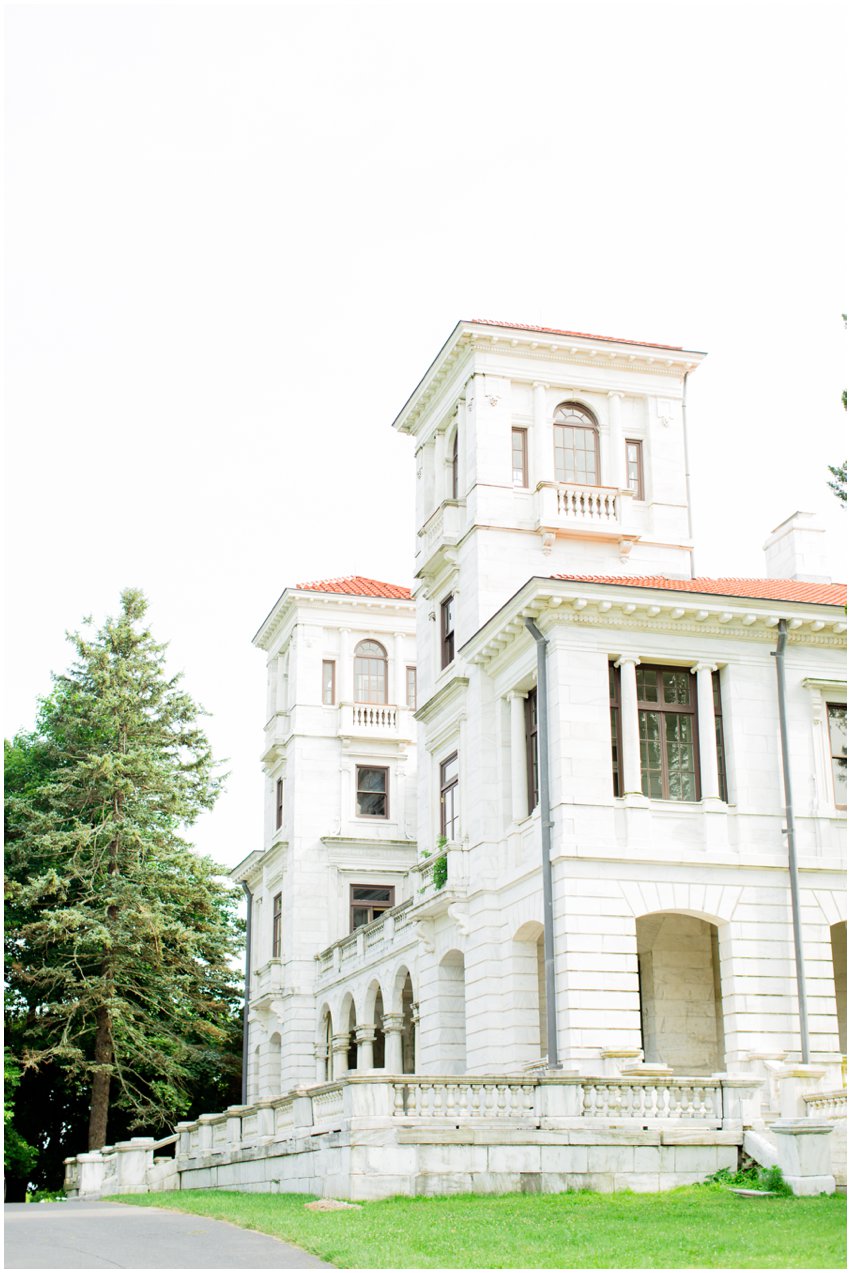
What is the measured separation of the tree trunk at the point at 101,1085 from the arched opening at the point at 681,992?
70.6 ft

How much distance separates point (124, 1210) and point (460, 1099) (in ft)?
21.8

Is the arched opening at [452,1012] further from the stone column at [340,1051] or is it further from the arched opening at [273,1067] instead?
the arched opening at [273,1067]

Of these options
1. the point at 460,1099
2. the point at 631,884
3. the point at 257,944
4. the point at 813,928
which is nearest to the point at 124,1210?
the point at 460,1099

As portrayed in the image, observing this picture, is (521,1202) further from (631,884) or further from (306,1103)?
(631,884)

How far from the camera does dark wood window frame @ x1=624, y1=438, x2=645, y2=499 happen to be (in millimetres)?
36688

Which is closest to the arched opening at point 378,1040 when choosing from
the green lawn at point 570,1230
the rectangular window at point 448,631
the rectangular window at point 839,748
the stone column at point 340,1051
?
the stone column at point 340,1051

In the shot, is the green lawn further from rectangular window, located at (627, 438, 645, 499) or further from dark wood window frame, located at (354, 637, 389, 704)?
dark wood window frame, located at (354, 637, 389, 704)

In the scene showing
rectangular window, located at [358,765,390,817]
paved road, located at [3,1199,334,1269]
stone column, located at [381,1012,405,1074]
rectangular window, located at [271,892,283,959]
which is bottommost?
paved road, located at [3,1199,334,1269]

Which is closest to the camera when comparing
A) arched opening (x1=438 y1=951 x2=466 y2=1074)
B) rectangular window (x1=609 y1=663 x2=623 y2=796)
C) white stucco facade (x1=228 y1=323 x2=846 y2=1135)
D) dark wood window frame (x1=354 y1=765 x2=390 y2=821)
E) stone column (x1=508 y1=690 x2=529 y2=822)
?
white stucco facade (x1=228 y1=323 x2=846 y2=1135)

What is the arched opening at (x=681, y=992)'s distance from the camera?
1187 inches

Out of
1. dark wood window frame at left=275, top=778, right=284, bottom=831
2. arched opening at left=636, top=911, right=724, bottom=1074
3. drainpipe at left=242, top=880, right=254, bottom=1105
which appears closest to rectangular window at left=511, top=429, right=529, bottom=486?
arched opening at left=636, top=911, right=724, bottom=1074

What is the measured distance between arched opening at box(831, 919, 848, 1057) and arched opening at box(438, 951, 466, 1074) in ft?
27.1

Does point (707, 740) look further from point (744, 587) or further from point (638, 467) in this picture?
point (638, 467)

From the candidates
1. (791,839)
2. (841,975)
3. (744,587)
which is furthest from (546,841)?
(744,587)
